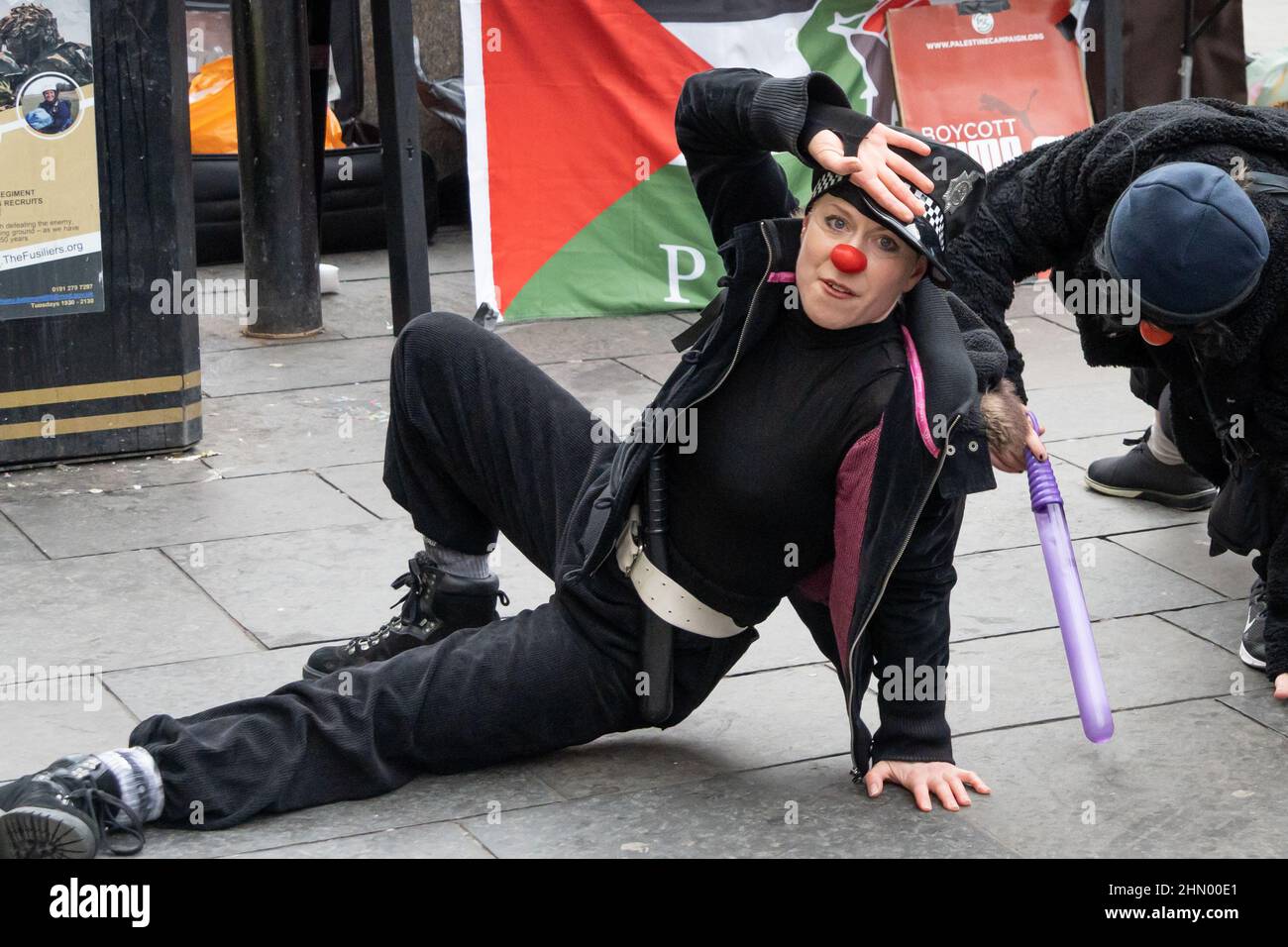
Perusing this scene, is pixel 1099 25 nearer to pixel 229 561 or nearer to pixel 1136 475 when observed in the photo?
pixel 1136 475

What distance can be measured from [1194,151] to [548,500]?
1479mm

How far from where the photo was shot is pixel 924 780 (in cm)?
316

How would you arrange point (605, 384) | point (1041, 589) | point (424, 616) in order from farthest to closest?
point (605, 384) < point (1041, 589) < point (424, 616)

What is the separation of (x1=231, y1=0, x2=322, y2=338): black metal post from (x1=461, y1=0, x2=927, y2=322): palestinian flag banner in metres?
0.61

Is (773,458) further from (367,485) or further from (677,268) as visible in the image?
(677,268)

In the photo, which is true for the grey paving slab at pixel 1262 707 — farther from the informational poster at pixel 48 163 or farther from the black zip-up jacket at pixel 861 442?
the informational poster at pixel 48 163

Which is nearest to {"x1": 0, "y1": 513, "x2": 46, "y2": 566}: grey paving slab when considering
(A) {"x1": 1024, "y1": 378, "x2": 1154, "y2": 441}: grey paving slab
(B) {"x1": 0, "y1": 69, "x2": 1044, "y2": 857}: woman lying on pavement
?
(B) {"x1": 0, "y1": 69, "x2": 1044, "y2": 857}: woman lying on pavement

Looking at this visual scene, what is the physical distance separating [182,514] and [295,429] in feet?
2.63

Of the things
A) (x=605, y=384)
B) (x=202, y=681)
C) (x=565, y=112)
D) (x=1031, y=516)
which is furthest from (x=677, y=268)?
(x=202, y=681)

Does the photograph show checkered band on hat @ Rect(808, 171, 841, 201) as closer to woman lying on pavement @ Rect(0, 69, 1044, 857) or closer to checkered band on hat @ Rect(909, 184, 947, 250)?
woman lying on pavement @ Rect(0, 69, 1044, 857)

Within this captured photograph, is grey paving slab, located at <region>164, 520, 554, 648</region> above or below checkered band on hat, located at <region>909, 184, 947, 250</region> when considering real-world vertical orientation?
below

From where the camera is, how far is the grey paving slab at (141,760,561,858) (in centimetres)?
296

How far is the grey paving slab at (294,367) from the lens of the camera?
5.88 m

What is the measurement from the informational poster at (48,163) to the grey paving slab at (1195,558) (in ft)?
9.74
